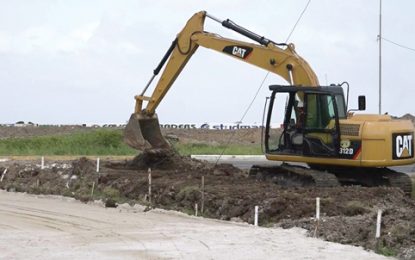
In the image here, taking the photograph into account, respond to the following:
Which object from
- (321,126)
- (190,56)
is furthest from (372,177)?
(190,56)

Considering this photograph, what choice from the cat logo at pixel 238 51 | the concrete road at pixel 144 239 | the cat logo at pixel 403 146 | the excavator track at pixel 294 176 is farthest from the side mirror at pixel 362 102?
the concrete road at pixel 144 239

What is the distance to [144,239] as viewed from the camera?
43.6 ft

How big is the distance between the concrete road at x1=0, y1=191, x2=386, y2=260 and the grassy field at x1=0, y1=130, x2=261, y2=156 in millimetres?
28140

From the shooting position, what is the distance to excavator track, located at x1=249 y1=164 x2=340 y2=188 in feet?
62.4

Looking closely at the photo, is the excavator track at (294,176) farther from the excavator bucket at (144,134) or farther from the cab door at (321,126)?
the excavator bucket at (144,134)

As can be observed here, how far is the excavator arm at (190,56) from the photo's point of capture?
67.7 ft

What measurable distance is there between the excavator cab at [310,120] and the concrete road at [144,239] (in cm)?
430

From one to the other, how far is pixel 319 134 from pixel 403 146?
2.20m

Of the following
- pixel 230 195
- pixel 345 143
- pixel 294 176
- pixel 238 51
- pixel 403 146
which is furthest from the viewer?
pixel 238 51

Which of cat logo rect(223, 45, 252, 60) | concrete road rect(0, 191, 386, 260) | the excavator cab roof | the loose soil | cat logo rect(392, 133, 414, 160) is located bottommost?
concrete road rect(0, 191, 386, 260)

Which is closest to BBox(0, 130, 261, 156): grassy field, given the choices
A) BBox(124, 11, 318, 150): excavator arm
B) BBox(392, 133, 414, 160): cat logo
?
BBox(124, 11, 318, 150): excavator arm

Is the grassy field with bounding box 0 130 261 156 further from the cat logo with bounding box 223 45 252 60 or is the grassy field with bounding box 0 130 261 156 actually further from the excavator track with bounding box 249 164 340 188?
the excavator track with bounding box 249 164 340 188

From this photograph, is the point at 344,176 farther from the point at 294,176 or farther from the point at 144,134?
the point at 144,134

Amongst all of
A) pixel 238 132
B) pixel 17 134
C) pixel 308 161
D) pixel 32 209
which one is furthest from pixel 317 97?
pixel 17 134
